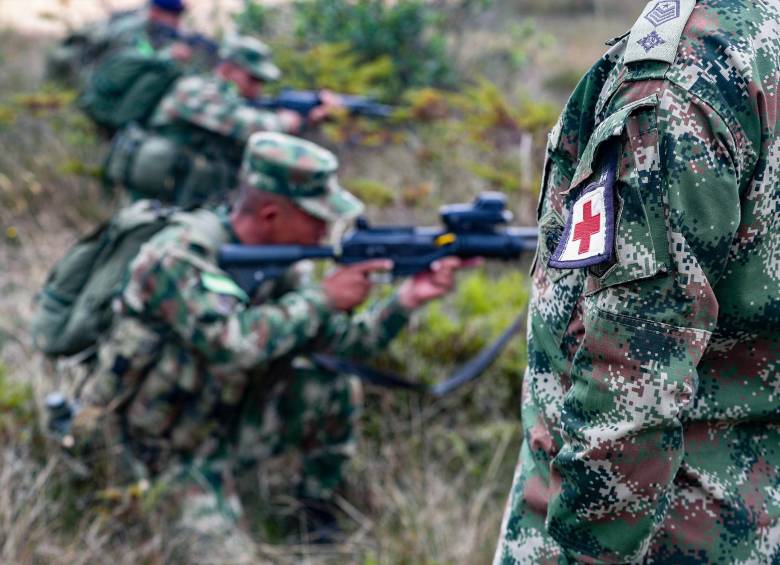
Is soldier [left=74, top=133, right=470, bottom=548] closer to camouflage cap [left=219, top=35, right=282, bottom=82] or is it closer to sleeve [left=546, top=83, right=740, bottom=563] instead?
sleeve [left=546, top=83, right=740, bottom=563]

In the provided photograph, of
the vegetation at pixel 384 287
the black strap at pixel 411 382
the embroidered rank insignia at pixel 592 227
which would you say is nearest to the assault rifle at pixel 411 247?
the black strap at pixel 411 382

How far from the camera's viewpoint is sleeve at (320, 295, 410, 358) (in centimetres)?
317

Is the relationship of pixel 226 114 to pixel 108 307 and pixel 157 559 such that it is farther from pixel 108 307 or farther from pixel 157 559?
pixel 157 559

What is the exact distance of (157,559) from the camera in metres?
2.74

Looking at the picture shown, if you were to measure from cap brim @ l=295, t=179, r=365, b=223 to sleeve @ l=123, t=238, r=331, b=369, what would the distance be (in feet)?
1.11

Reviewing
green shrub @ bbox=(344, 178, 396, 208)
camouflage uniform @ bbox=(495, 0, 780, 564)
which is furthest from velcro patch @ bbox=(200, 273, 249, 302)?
green shrub @ bbox=(344, 178, 396, 208)

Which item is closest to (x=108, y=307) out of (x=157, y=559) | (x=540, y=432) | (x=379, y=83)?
(x=157, y=559)

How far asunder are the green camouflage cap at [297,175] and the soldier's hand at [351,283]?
0.18 m

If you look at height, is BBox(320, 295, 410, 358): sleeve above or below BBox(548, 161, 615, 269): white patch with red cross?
below

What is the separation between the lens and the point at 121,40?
691cm

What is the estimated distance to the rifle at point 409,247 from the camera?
292 centimetres

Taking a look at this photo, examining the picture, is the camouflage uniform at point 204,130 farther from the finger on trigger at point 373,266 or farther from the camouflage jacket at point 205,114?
the finger on trigger at point 373,266

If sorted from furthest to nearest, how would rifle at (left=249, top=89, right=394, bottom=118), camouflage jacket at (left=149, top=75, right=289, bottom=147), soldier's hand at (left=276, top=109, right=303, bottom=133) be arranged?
1. rifle at (left=249, top=89, right=394, bottom=118)
2. soldier's hand at (left=276, top=109, right=303, bottom=133)
3. camouflage jacket at (left=149, top=75, right=289, bottom=147)

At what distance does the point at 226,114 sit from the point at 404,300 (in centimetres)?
224
